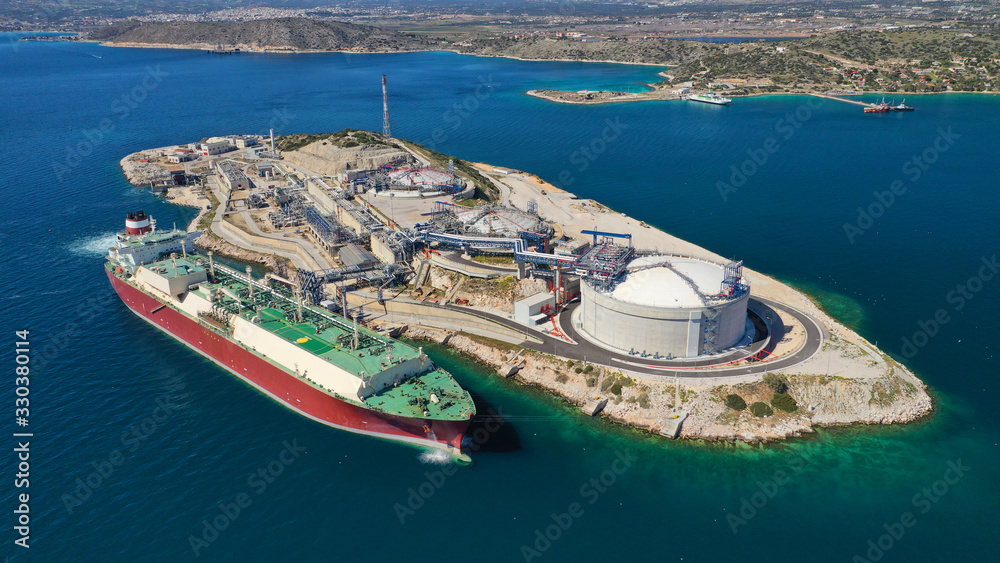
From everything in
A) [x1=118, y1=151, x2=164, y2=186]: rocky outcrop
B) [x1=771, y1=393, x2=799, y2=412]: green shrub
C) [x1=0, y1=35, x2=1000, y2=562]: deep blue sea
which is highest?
[x1=771, y1=393, x2=799, y2=412]: green shrub

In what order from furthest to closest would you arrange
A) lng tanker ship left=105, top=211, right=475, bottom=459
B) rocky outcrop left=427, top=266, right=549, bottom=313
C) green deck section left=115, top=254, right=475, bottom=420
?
rocky outcrop left=427, top=266, right=549, bottom=313 → lng tanker ship left=105, top=211, right=475, bottom=459 → green deck section left=115, top=254, right=475, bottom=420

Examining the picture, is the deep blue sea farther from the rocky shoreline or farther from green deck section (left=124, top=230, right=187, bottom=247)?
green deck section (left=124, top=230, right=187, bottom=247)

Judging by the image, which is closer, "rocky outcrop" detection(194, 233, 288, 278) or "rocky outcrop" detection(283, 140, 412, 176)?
"rocky outcrop" detection(194, 233, 288, 278)

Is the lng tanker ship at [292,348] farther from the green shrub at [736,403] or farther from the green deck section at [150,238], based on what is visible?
the green shrub at [736,403]

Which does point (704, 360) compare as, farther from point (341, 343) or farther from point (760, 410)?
point (341, 343)

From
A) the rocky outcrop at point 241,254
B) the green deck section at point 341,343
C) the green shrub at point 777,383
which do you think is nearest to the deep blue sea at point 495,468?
the green deck section at point 341,343

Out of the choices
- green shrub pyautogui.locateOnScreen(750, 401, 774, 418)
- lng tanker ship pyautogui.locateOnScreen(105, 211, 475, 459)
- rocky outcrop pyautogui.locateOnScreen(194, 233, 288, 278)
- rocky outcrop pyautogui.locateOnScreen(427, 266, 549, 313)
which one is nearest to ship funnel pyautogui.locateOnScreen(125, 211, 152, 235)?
lng tanker ship pyautogui.locateOnScreen(105, 211, 475, 459)
